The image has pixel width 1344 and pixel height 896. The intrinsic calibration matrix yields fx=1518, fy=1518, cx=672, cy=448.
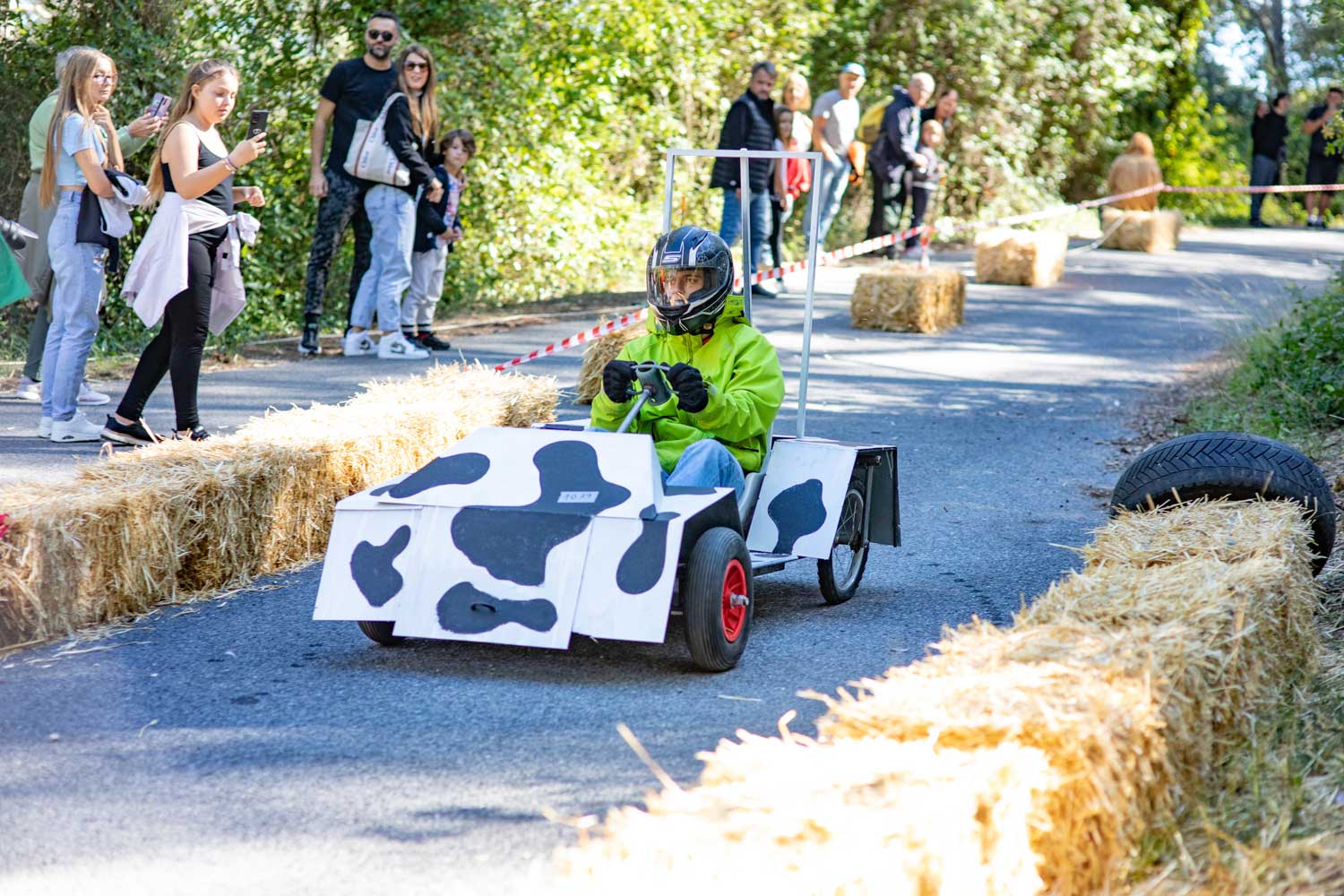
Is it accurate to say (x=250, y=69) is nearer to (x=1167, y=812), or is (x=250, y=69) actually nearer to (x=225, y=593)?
(x=225, y=593)

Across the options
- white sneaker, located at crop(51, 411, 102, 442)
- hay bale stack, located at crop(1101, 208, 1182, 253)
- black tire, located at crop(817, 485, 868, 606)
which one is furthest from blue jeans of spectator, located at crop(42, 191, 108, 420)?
hay bale stack, located at crop(1101, 208, 1182, 253)

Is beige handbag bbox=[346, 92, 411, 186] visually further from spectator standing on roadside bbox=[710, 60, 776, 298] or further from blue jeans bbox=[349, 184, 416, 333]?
spectator standing on roadside bbox=[710, 60, 776, 298]

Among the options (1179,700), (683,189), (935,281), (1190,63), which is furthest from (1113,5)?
(1179,700)

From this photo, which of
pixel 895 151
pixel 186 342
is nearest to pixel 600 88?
pixel 895 151

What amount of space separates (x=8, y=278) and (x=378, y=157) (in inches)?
146

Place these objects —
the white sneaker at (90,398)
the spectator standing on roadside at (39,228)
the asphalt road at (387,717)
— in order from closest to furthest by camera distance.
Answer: the asphalt road at (387,717)
the spectator standing on roadside at (39,228)
the white sneaker at (90,398)

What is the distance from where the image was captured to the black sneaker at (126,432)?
7012 mm

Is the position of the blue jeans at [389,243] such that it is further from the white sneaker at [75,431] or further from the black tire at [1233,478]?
the black tire at [1233,478]

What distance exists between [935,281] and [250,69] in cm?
605

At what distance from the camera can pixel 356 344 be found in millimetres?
10648

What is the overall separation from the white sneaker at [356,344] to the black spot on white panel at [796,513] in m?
6.02

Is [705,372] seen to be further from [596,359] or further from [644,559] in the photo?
[596,359]

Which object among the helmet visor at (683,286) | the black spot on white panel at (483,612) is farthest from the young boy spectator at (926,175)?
the black spot on white panel at (483,612)

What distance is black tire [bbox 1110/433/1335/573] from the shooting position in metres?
5.04
